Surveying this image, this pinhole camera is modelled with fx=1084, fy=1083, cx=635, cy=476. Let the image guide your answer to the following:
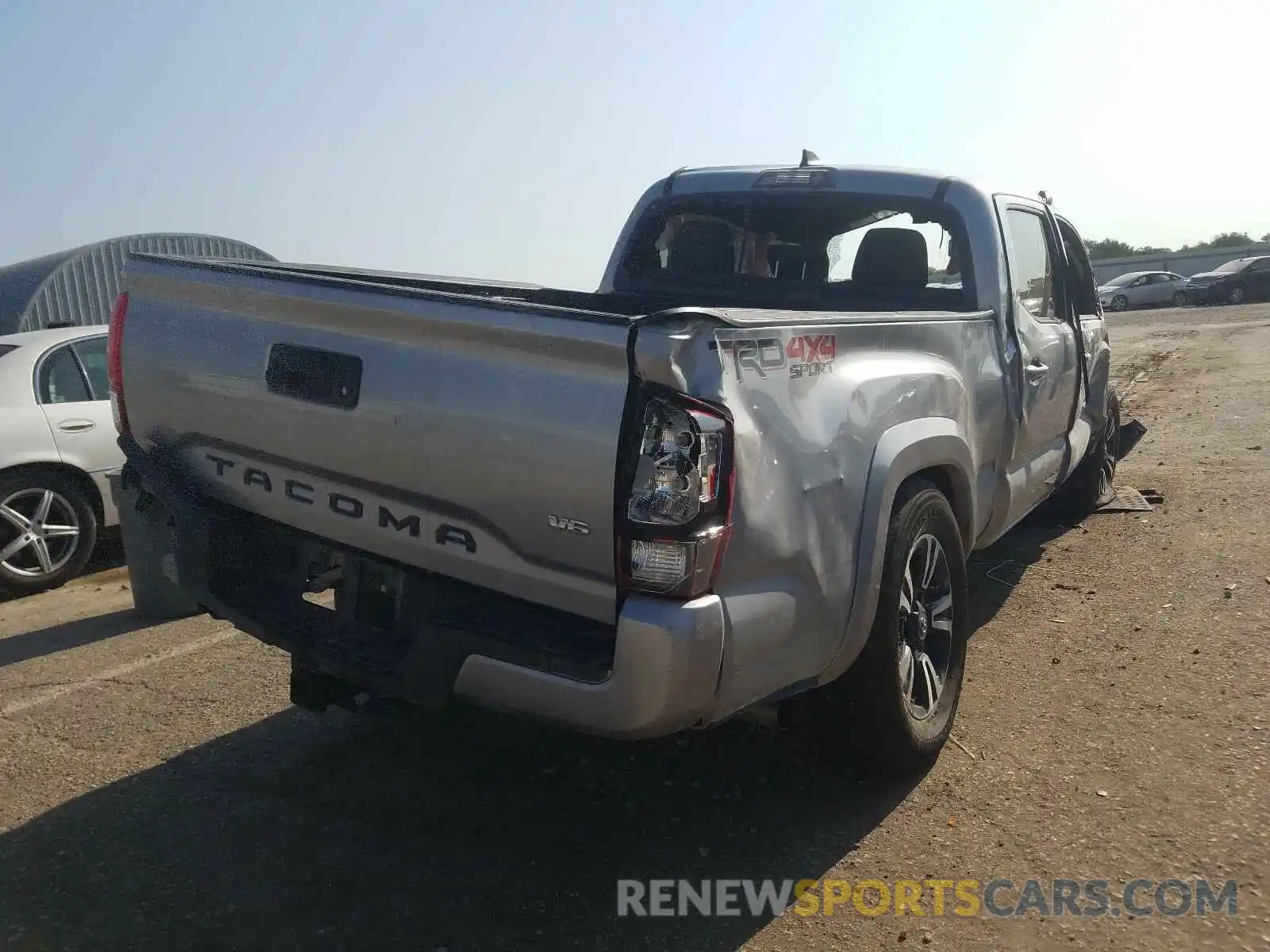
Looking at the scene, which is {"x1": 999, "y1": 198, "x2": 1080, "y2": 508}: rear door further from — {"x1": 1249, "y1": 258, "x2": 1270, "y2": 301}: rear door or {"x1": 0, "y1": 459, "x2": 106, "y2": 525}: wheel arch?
{"x1": 1249, "y1": 258, "x2": 1270, "y2": 301}: rear door

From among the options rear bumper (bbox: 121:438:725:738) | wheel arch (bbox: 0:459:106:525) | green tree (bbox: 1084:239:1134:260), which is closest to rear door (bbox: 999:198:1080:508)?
rear bumper (bbox: 121:438:725:738)

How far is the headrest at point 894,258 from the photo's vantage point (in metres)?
4.61

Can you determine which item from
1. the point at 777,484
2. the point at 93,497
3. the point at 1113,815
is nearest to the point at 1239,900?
the point at 1113,815

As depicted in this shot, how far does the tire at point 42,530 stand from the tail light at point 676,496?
515cm

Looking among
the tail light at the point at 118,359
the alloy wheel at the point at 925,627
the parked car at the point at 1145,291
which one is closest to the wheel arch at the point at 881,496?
the alloy wheel at the point at 925,627

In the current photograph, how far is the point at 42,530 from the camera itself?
6336mm

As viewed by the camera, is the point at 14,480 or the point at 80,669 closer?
the point at 80,669

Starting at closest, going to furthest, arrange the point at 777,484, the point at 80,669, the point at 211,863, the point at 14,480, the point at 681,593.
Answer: the point at 681,593 → the point at 777,484 → the point at 211,863 → the point at 80,669 → the point at 14,480

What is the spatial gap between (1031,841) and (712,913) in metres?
0.98

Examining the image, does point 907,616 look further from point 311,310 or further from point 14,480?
point 14,480

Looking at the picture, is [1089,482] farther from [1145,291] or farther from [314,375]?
[1145,291]

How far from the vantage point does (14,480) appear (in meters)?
6.25

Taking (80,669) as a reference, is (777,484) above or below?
above

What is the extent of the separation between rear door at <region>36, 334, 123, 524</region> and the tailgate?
353cm
